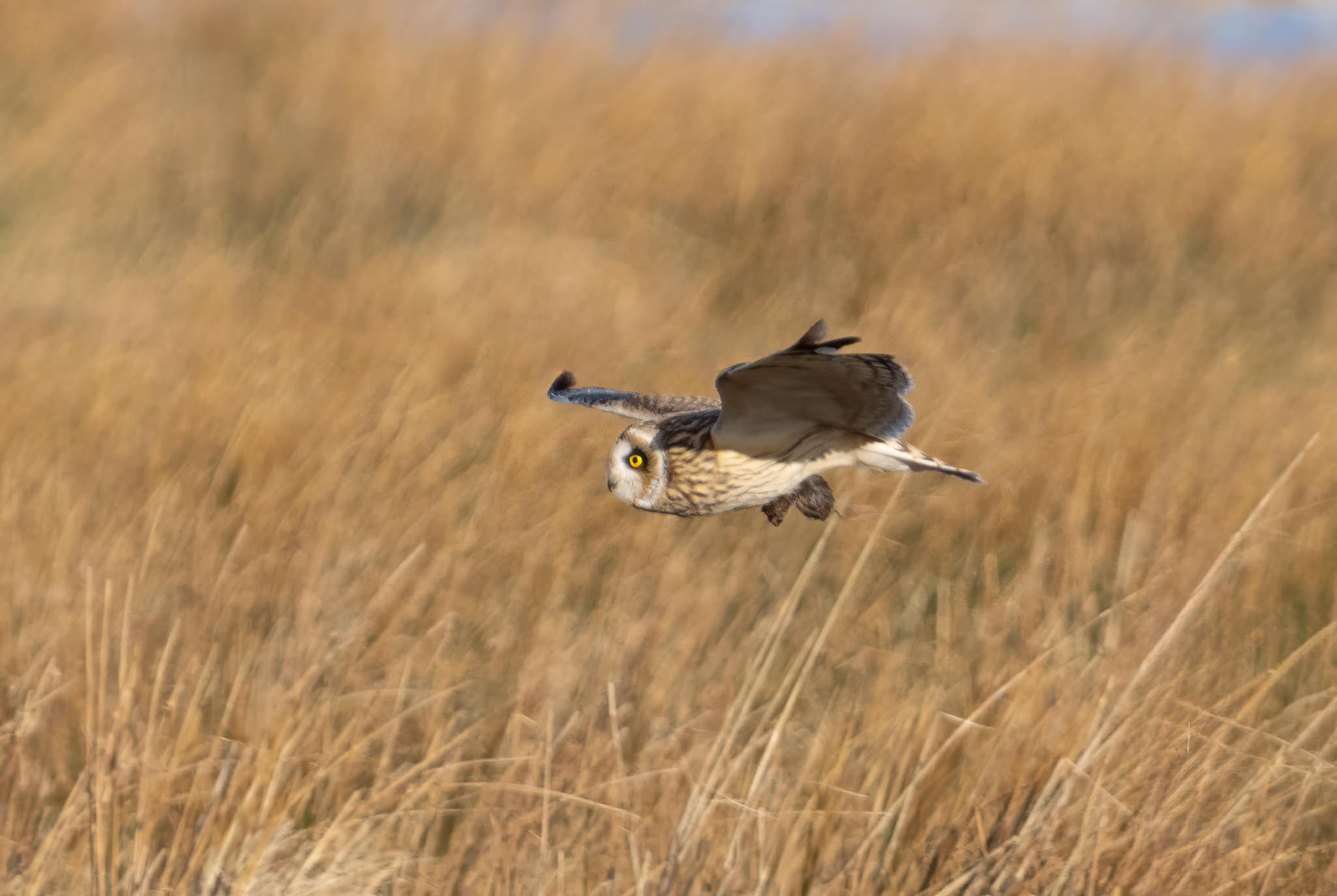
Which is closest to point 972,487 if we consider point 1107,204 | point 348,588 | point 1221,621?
point 1221,621

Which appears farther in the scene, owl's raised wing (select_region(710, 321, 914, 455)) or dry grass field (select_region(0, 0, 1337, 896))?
dry grass field (select_region(0, 0, 1337, 896))

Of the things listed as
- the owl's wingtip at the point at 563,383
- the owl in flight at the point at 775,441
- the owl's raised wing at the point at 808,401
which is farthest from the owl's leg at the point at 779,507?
the owl's wingtip at the point at 563,383

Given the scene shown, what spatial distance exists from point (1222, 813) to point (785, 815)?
949 millimetres

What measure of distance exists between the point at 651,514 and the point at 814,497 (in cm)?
190

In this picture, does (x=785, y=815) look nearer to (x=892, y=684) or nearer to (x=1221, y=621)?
(x=892, y=684)

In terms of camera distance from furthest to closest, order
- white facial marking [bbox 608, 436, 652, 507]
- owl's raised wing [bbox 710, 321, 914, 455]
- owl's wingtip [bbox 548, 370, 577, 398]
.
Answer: owl's wingtip [bbox 548, 370, 577, 398] < white facial marking [bbox 608, 436, 652, 507] < owl's raised wing [bbox 710, 321, 914, 455]

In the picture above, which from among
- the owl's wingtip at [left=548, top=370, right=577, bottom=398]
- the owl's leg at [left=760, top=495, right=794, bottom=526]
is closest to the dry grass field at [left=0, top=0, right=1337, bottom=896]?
the owl's leg at [left=760, top=495, right=794, bottom=526]

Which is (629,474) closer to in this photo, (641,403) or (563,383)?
(641,403)

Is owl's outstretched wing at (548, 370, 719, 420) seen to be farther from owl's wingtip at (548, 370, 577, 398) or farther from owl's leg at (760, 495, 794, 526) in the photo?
owl's leg at (760, 495, 794, 526)

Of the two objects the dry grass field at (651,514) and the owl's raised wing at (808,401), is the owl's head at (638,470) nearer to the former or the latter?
the owl's raised wing at (808,401)

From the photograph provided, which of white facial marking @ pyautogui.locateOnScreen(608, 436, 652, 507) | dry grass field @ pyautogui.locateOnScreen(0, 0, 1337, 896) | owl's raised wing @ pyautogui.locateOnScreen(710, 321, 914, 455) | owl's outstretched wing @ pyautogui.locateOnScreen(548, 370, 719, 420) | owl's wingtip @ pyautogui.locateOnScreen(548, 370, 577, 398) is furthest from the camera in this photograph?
dry grass field @ pyautogui.locateOnScreen(0, 0, 1337, 896)

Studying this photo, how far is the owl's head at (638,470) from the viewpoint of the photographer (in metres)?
1.77

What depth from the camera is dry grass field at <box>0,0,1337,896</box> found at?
2744mm

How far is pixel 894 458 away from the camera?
1.62 m
